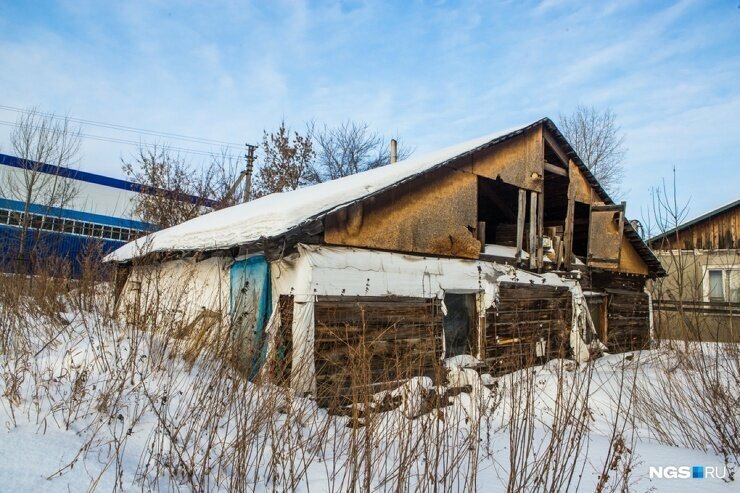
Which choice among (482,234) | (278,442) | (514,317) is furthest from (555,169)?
(278,442)

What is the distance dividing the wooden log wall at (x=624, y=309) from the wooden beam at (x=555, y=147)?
3268 millimetres

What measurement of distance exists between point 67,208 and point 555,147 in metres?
23.3

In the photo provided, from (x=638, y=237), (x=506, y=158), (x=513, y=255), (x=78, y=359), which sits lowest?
(x=78, y=359)

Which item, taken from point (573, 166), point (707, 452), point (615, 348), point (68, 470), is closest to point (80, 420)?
point (68, 470)

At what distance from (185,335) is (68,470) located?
244 cm

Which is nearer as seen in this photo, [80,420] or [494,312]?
[80,420]

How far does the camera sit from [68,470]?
2.78 meters

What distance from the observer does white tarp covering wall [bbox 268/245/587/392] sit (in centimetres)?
599

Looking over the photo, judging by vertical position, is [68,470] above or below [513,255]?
below

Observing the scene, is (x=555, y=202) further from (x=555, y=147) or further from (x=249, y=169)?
(x=249, y=169)

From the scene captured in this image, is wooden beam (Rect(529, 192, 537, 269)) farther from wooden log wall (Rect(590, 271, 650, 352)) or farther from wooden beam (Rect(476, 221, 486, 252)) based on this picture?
wooden log wall (Rect(590, 271, 650, 352))

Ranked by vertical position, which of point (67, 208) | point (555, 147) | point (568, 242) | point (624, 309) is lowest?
point (624, 309)

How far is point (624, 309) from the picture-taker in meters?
12.6

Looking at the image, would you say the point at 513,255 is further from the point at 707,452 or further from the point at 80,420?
the point at 80,420
